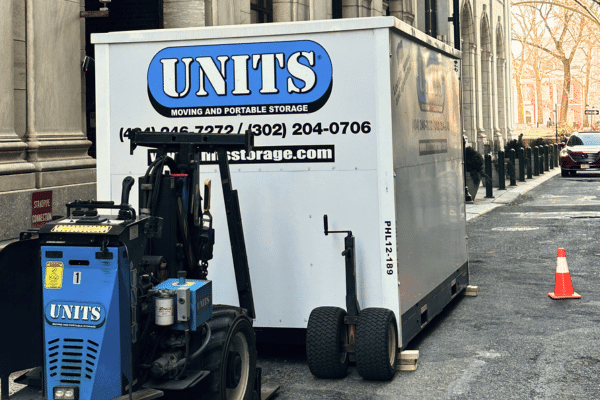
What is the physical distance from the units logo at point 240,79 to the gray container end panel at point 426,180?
654 millimetres

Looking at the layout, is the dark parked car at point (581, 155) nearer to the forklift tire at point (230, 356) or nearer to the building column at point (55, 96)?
the building column at point (55, 96)

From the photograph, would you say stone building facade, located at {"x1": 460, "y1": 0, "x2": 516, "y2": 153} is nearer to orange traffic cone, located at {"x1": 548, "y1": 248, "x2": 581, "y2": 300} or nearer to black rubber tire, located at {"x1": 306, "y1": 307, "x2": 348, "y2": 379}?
orange traffic cone, located at {"x1": 548, "y1": 248, "x2": 581, "y2": 300}

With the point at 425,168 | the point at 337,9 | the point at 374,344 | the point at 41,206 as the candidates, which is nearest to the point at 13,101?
the point at 41,206

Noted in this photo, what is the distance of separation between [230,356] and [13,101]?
21.0ft

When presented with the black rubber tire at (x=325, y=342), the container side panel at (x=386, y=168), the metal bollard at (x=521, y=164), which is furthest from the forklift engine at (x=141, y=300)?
the metal bollard at (x=521, y=164)

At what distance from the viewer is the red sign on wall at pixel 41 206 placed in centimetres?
1029

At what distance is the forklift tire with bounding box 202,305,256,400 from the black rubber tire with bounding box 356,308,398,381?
1.05m

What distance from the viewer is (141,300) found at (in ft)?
15.5

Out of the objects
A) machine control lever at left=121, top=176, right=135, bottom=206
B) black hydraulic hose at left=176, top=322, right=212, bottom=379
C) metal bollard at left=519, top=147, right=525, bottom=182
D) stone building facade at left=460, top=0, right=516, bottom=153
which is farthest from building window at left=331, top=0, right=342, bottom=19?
black hydraulic hose at left=176, top=322, right=212, bottom=379

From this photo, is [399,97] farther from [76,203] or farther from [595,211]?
[595,211]

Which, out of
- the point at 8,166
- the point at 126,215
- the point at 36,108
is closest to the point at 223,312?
the point at 126,215

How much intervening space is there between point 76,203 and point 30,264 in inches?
18.2

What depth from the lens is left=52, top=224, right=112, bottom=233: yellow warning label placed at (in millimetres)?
4383

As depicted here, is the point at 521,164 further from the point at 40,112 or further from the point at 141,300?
the point at 141,300
